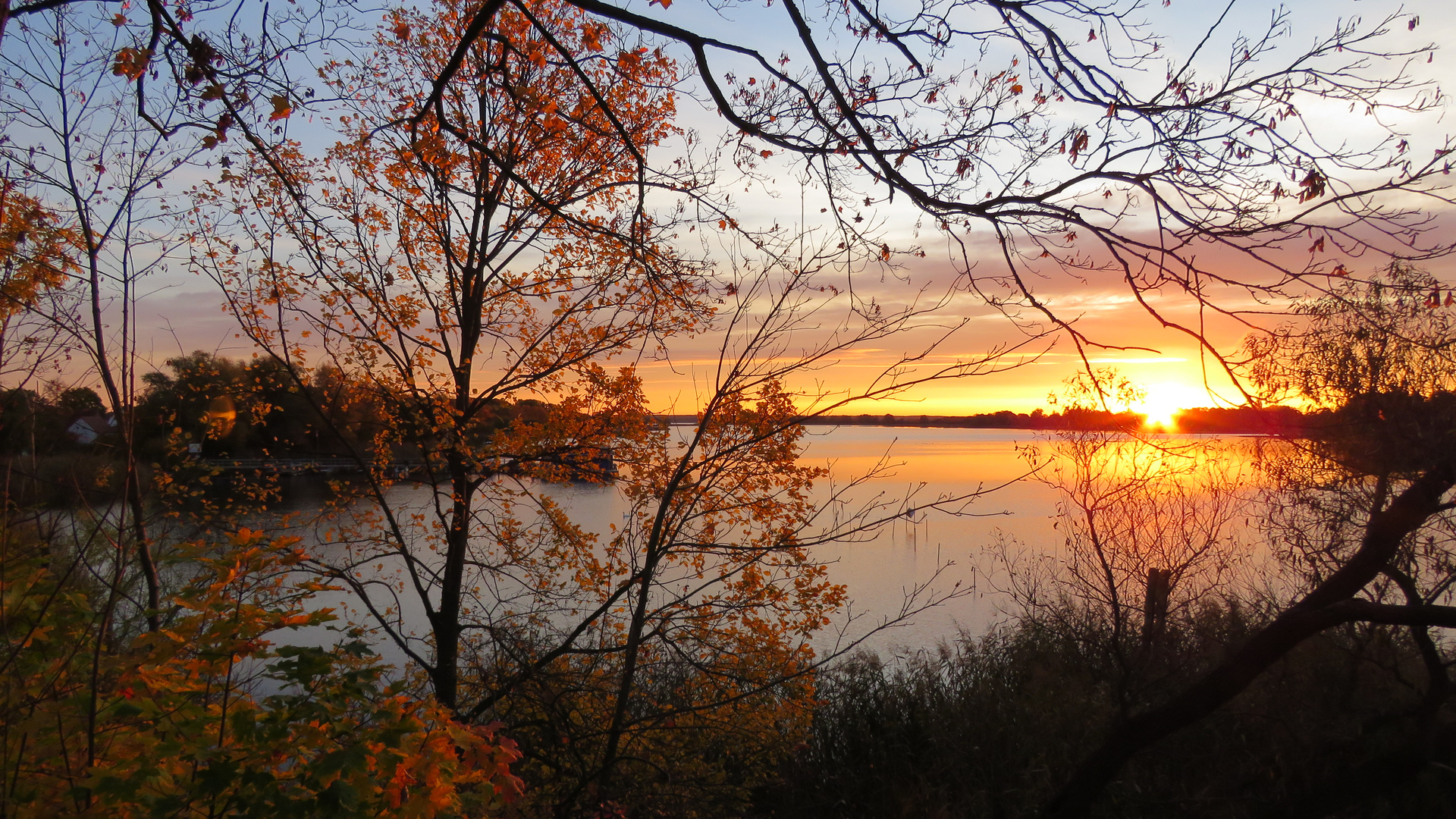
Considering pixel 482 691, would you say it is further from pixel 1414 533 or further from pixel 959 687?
pixel 1414 533

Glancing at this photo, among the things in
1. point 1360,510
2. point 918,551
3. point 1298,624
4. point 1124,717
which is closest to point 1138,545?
point 1360,510

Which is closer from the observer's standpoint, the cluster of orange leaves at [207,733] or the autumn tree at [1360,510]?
the cluster of orange leaves at [207,733]

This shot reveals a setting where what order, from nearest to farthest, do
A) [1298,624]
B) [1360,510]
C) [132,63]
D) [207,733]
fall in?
[207,733]
[132,63]
[1298,624]
[1360,510]

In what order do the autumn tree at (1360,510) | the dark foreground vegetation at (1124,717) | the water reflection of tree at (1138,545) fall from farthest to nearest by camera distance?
the water reflection of tree at (1138,545) → the dark foreground vegetation at (1124,717) → the autumn tree at (1360,510)

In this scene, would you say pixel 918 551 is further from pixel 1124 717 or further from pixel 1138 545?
pixel 1124 717

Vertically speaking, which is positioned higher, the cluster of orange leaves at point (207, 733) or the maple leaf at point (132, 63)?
the maple leaf at point (132, 63)

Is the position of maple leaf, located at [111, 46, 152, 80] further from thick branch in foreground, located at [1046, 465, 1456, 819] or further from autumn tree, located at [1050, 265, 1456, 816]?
thick branch in foreground, located at [1046, 465, 1456, 819]

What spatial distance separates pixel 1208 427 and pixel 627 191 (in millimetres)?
6199

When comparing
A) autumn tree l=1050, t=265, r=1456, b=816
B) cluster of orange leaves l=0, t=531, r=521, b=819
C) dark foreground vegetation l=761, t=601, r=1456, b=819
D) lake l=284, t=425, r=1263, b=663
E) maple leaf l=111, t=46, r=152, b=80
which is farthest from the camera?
lake l=284, t=425, r=1263, b=663

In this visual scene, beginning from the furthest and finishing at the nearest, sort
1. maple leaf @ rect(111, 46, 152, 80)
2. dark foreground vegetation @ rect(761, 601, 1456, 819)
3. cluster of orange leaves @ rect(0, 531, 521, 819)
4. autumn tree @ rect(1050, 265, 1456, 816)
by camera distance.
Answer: dark foreground vegetation @ rect(761, 601, 1456, 819), autumn tree @ rect(1050, 265, 1456, 816), maple leaf @ rect(111, 46, 152, 80), cluster of orange leaves @ rect(0, 531, 521, 819)

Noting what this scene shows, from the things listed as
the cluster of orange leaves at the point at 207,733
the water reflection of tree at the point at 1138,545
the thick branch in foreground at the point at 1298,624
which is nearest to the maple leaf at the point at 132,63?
the cluster of orange leaves at the point at 207,733

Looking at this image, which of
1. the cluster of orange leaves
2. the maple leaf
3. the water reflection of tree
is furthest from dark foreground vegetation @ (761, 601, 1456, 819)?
the maple leaf

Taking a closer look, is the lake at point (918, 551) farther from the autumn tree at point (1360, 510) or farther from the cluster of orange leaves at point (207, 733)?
the cluster of orange leaves at point (207, 733)

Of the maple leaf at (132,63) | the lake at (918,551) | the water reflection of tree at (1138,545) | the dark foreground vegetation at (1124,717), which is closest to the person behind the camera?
the maple leaf at (132,63)
